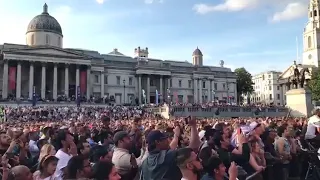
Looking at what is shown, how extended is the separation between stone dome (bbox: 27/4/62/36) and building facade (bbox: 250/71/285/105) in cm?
8722

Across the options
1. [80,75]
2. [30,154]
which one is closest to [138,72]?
[80,75]

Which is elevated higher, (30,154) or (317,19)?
(317,19)

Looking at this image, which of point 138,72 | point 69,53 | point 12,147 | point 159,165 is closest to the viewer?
point 159,165

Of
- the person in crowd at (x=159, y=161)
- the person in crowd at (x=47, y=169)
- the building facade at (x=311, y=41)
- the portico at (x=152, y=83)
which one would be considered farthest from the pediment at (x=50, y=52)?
the building facade at (x=311, y=41)

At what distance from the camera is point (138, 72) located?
80125 mm

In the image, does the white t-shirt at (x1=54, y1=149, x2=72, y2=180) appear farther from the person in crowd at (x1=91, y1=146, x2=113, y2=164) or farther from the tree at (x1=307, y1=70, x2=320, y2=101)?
A: the tree at (x1=307, y1=70, x2=320, y2=101)

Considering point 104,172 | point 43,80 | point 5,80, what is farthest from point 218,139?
point 5,80

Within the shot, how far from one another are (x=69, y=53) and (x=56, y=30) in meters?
7.89

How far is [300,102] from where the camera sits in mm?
39562

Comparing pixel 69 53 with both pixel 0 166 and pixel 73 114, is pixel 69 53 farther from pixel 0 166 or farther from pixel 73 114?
pixel 0 166

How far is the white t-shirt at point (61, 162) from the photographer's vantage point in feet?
20.5

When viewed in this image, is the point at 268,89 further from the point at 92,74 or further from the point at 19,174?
the point at 19,174

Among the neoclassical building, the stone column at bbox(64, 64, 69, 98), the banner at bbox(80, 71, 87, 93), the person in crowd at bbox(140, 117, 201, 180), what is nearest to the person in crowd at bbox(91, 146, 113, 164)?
the person in crowd at bbox(140, 117, 201, 180)

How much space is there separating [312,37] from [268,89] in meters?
30.8
